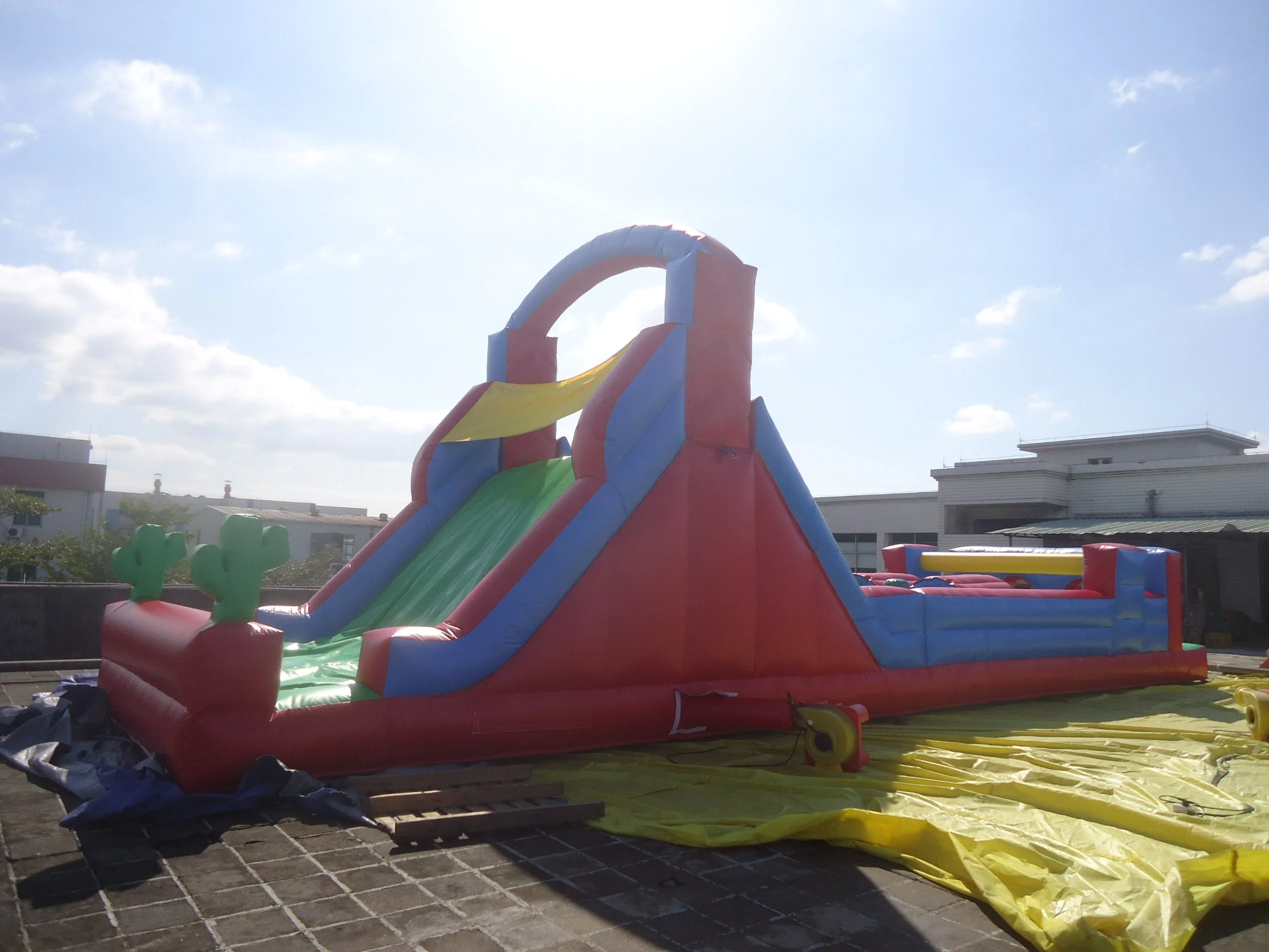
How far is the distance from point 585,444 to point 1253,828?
3.35 metres

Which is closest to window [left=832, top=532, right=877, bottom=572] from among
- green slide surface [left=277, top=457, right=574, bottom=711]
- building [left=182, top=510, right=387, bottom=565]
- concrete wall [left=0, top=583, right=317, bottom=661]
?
building [left=182, top=510, right=387, bottom=565]

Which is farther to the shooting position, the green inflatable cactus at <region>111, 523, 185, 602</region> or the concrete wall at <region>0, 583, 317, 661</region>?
the concrete wall at <region>0, 583, 317, 661</region>

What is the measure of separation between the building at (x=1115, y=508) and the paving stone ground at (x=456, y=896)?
44.7 ft

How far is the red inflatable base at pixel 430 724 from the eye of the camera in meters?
3.44

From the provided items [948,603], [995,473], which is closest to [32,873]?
[948,603]

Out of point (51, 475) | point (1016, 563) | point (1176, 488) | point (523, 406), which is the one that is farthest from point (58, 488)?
point (1176, 488)

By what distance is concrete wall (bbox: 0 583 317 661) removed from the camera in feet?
22.3

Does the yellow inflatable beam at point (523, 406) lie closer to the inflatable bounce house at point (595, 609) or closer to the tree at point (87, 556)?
the inflatable bounce house at point (595, 609)

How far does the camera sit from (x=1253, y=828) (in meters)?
3.44

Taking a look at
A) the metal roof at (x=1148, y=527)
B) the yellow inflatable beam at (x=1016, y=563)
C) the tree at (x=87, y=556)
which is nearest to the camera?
the yellow inflatable beam at (x=1016, y=563)

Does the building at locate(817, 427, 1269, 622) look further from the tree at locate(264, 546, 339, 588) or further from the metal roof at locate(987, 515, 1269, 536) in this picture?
the tree at locate(264, 546, 339, 588)

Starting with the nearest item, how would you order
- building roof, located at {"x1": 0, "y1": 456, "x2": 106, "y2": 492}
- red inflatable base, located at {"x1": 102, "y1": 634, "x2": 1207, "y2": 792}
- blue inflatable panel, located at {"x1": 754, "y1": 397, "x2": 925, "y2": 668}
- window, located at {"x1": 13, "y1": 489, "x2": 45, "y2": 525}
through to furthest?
red inflatable base, located at {"x1": 102, "y1": 634, "x2": 1207, "y2": 792} → blue inflatable panel, located at {"x1": 754, "y1": 397, "x2": 925, "y2": 668} → window, located at {"x1": 13, "y1": 489, "x2": 45, "y2": 525} → building roof, located at {"x1": 0, "y1": 456, "x2": 106, "y2": 492}

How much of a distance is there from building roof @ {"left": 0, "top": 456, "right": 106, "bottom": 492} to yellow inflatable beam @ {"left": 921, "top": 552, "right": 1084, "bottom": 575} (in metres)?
28.3

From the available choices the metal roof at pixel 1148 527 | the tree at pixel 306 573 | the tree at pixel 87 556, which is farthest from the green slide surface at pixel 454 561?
the metal roof at pixel 1148 527
